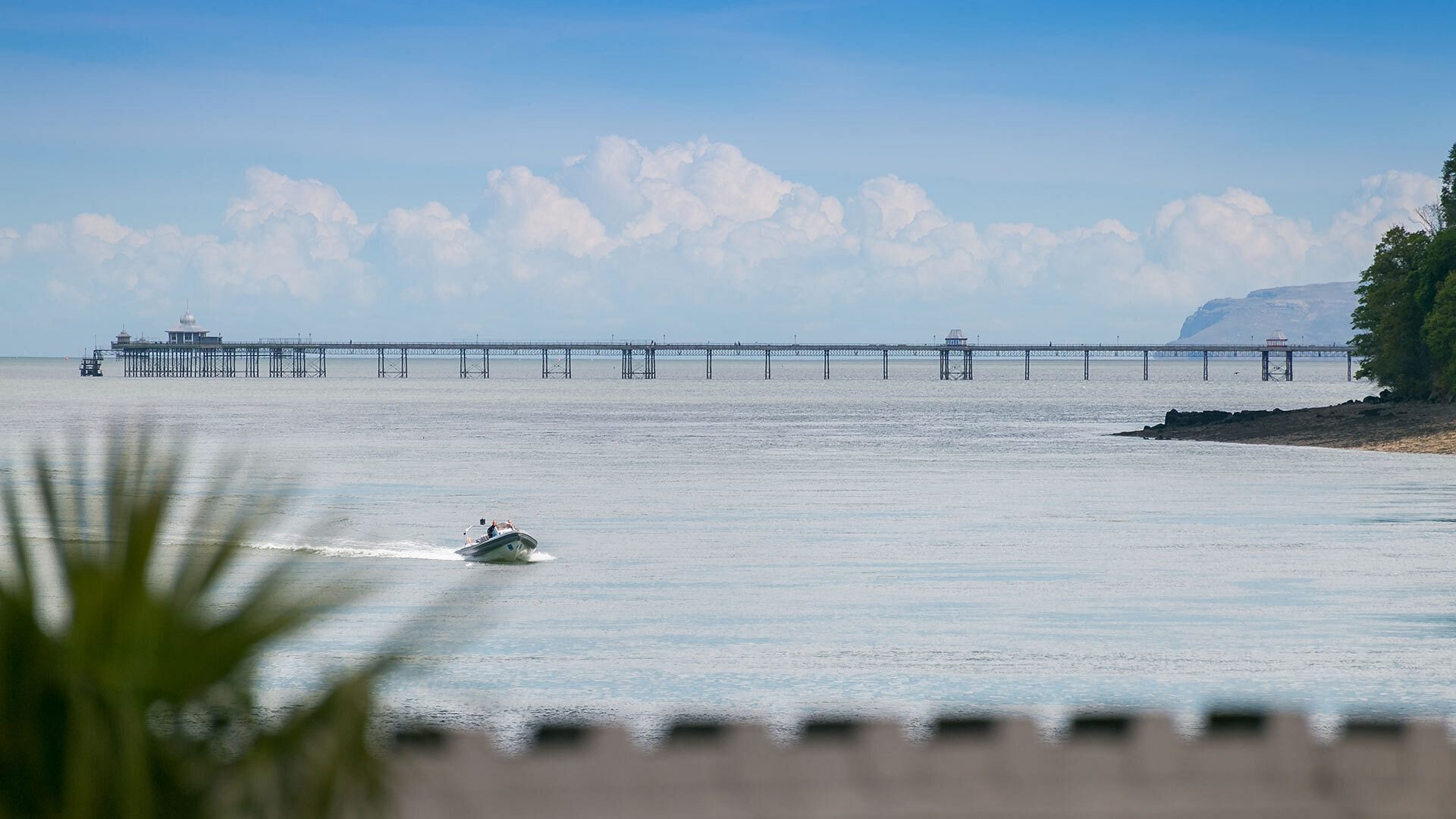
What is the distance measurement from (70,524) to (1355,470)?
72.4 m

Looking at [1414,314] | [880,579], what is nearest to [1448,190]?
[1414,314]

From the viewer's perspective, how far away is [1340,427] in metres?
94.2

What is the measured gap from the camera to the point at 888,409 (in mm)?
160250

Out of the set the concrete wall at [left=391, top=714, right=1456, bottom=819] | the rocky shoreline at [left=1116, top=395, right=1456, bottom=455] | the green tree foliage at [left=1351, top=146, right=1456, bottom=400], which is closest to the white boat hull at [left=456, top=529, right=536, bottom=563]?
the concrete wall at [left=391, top=714, right=1456, bottom=819]

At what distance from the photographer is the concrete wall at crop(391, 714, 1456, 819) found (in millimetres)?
5750

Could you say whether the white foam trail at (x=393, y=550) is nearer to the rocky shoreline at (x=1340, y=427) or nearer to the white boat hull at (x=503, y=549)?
the white boat hull at (x=503, y=549)

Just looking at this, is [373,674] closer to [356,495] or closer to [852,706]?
[852,706]

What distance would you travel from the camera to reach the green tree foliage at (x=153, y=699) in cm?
382

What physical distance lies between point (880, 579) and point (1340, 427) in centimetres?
6509

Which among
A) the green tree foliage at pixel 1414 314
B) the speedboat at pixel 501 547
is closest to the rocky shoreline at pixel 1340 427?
the green tree foliage at pixel 1414 314

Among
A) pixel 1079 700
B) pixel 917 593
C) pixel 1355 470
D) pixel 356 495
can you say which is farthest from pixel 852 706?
pixel 1355 470

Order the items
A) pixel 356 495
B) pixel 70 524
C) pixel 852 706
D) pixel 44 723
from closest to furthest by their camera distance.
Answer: pixel 44 723 < pixel 70 524 < pixel 852 706 < pixel 356 495

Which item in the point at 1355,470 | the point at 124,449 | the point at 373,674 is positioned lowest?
the point at 1355,470

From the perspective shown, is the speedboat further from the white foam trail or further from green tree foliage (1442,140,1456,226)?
green tree foliage (1442,140,1456,226)
